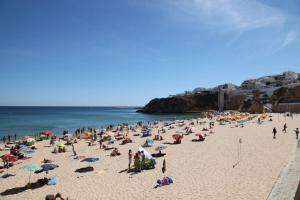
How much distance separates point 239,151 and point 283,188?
8452 mm

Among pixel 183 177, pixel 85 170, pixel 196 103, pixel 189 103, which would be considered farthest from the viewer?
pixel 189 103

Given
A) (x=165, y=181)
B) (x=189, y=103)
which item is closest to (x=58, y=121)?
(x=189, y=103)

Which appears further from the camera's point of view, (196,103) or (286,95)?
(196,103)

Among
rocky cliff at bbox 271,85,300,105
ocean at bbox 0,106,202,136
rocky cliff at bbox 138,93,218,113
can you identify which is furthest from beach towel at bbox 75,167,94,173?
rocky cliff at bbox 138,93,218,113

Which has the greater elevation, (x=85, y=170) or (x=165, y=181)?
(x=165, y=181)

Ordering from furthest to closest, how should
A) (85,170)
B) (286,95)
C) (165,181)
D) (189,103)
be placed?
(189,103) < (286,95) < (85,170) < (165,181)

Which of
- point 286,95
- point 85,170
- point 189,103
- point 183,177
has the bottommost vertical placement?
point 85,170

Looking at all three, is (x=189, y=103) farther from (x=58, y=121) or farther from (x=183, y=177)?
(x=183, y=177)

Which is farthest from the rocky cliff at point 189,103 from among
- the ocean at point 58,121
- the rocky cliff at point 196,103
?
the ocean at point 58,121

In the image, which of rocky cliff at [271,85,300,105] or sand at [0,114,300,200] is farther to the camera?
rocky cliff at [271,85,300,105]

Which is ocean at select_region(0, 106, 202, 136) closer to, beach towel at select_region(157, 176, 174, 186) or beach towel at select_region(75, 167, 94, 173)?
beach towel at select_region(75, 167, 94, 173)

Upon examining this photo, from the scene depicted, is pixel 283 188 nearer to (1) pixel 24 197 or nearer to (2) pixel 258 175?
(2) pixel 258 175

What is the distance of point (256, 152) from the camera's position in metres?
17.7

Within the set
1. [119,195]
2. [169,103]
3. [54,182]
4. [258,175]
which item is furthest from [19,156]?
[169,103]
